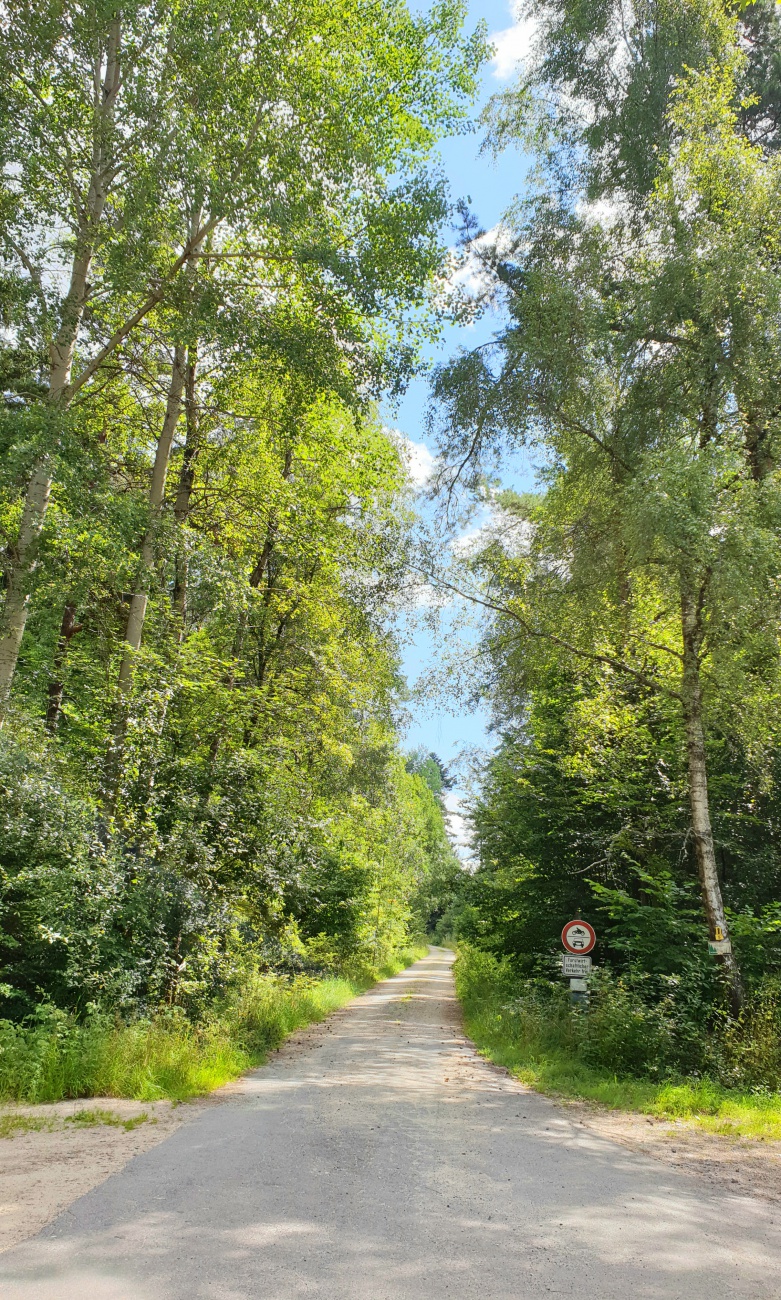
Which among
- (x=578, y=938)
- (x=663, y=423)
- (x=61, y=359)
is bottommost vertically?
(x=578, y=938)

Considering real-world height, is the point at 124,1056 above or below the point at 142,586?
below

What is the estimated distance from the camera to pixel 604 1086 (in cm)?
890

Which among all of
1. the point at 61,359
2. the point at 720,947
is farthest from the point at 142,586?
the point at 720,947

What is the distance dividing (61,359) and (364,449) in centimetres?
721

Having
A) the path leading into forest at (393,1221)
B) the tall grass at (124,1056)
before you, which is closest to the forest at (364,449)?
the tall grass at (124,1056)

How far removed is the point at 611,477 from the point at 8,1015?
11019mm

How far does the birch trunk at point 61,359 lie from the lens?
9.26m

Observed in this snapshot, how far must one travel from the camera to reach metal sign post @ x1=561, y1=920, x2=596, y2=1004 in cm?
1120

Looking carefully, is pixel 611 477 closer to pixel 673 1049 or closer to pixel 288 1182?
pixel 673 1049

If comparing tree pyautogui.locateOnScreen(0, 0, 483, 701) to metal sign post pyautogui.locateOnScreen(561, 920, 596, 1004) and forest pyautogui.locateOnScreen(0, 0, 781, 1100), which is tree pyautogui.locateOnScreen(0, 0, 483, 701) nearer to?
forest pyautogui.locateOnScreen(0, 0, 781, 1100)

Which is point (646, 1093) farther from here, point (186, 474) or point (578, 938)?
point (186, 474)

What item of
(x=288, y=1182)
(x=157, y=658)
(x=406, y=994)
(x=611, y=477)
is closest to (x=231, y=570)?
(x=157, y=658)

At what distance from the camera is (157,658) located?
1141 centimetres

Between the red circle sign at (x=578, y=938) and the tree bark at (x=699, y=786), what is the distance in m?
1.82
